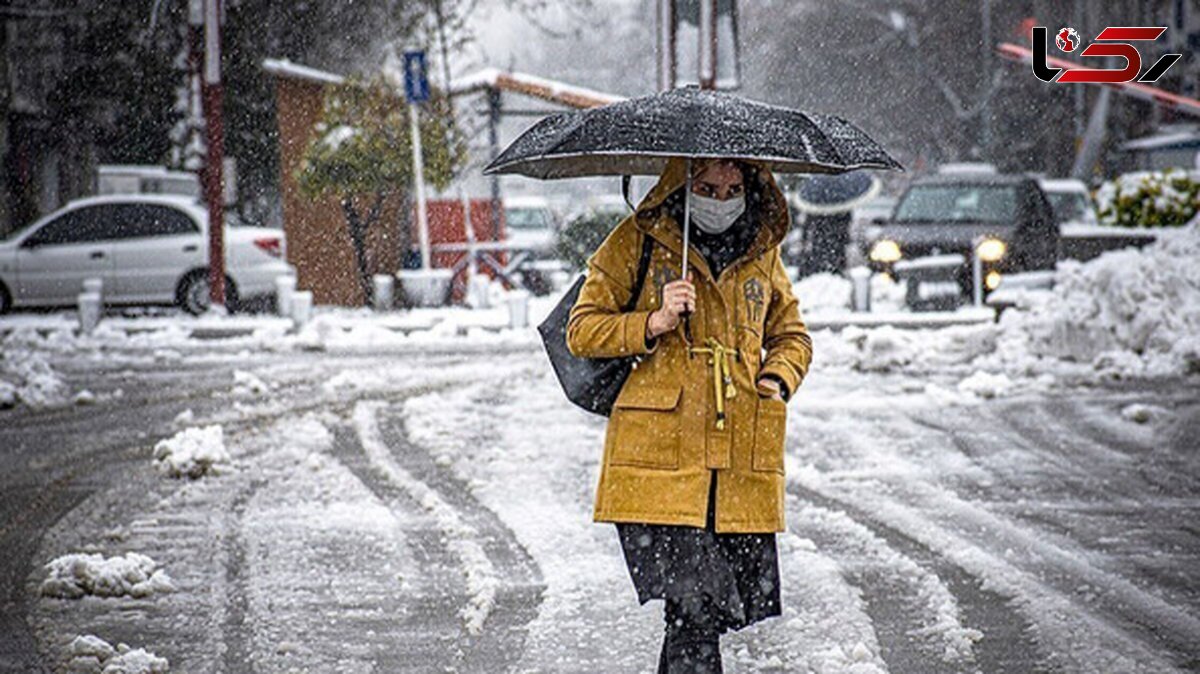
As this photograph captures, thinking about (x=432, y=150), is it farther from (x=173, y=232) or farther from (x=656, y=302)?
(x=656, y=302)

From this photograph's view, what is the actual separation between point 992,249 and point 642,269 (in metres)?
15.4

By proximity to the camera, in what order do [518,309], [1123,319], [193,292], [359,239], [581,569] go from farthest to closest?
[359,239], [193,292], [518,309], [1123,319], [581,569]

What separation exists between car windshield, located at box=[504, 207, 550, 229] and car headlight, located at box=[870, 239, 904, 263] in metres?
12.4

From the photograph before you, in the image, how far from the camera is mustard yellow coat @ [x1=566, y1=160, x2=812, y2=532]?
4.52 meters

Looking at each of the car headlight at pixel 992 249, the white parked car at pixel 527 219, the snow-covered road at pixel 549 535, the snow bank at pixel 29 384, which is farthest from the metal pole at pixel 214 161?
the car headlight at pixel 992 249

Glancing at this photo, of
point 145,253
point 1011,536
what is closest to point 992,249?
point 145,253

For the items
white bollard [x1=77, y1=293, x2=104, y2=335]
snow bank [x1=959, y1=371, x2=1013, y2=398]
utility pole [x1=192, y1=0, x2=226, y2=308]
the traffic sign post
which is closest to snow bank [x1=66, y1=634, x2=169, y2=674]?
snow bank [x1=959, y1=371, x2=1013, y2=398]

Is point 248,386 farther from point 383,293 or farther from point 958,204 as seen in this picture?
point 958,204

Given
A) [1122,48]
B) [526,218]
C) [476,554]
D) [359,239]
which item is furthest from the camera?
[1122,48]

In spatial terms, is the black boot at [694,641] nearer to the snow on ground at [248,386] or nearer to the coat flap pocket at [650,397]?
the coat flap pocket at [650,397]

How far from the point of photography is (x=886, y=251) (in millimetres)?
20250

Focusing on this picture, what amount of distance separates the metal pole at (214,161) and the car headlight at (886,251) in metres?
8.07

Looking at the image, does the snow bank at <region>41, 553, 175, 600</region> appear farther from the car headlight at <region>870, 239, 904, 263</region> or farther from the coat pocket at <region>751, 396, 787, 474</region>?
the car headlight at <region>870, 239, 904, 263</region>

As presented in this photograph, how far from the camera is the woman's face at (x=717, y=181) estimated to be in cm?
461
